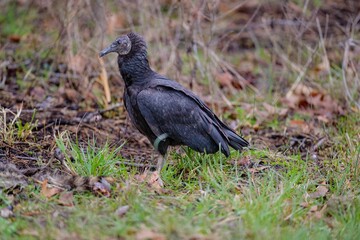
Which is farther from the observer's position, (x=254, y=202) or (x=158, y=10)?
(x=158, y=10)

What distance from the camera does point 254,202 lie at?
4.29 metres

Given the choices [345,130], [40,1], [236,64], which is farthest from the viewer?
[236,64]

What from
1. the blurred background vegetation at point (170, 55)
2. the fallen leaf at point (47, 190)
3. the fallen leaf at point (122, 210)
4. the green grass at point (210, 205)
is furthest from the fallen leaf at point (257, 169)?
the blurred background vegetation at point (170, 55)

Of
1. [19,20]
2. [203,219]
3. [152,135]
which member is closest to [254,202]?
[203,219]

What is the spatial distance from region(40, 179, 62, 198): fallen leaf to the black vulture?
96 centimetres

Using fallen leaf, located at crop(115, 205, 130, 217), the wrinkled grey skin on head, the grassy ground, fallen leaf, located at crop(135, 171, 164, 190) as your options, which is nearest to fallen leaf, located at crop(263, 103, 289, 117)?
the grassy ground

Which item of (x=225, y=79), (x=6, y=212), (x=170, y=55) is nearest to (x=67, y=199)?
(x=6, y=212)

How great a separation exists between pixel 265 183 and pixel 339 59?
3.86 metres

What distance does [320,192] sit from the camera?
4805 millimetres

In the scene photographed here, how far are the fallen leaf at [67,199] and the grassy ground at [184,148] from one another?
0.05 ft

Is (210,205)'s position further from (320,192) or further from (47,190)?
(47,190)

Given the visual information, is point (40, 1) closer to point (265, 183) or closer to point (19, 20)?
point (19, 20)

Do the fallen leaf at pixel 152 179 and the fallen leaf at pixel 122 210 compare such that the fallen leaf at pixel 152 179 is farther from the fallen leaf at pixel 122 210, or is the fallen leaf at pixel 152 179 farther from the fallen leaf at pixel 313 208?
the fallen leaf at pixel 313 208

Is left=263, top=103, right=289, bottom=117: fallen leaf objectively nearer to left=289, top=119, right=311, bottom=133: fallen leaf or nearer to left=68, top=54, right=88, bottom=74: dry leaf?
left=289, top=119, right=311, bottom=133: fallen leaf
